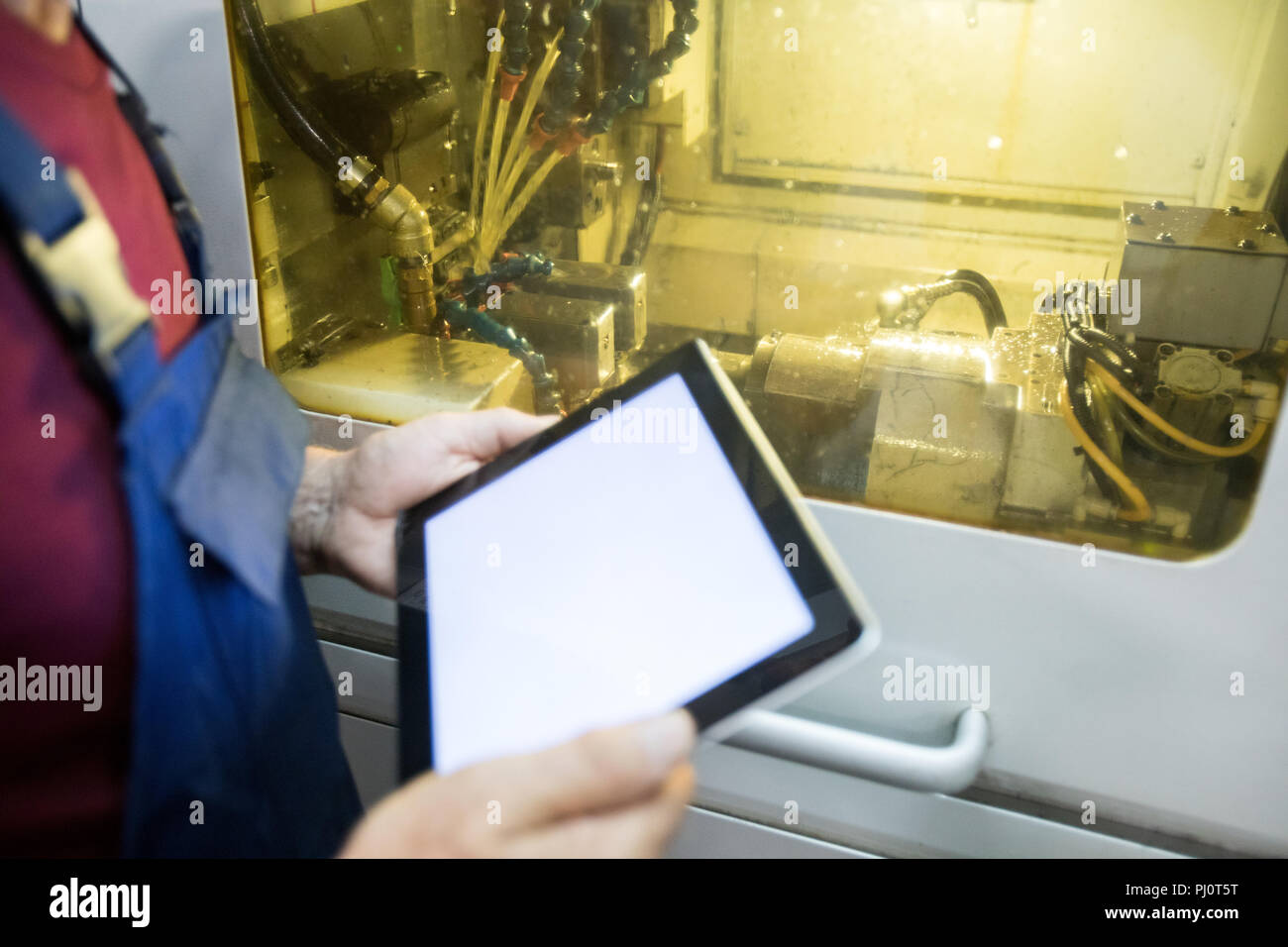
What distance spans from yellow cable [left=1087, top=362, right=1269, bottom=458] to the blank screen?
1.11 feet

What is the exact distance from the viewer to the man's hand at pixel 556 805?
0.39 meters

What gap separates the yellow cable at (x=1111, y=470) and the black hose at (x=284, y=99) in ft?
2.04

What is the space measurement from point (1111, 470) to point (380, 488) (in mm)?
538

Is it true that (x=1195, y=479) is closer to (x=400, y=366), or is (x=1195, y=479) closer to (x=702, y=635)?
(x=702, y=635)

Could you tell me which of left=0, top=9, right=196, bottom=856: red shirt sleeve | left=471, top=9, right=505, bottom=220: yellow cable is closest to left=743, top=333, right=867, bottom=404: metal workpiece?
left=471, top=9, right=505, bottom=220: yellow cable

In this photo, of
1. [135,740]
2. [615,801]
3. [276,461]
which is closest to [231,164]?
[276,461]

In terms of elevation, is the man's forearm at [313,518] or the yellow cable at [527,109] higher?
the yellow cable at [527,109]

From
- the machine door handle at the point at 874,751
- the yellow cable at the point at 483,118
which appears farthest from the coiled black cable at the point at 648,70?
the machine door handle at the point at 874,751

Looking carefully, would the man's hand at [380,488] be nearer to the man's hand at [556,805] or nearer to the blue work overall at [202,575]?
the blue work overall at [202,575]

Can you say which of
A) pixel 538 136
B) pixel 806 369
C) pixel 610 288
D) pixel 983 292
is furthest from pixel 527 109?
pixel 983 292

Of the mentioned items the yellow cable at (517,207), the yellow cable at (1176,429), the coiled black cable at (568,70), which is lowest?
the yellow cable at (1176,429)

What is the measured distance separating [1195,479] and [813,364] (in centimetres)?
29

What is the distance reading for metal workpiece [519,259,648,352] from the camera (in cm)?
83

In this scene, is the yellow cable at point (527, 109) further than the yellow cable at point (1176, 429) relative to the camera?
Yes
